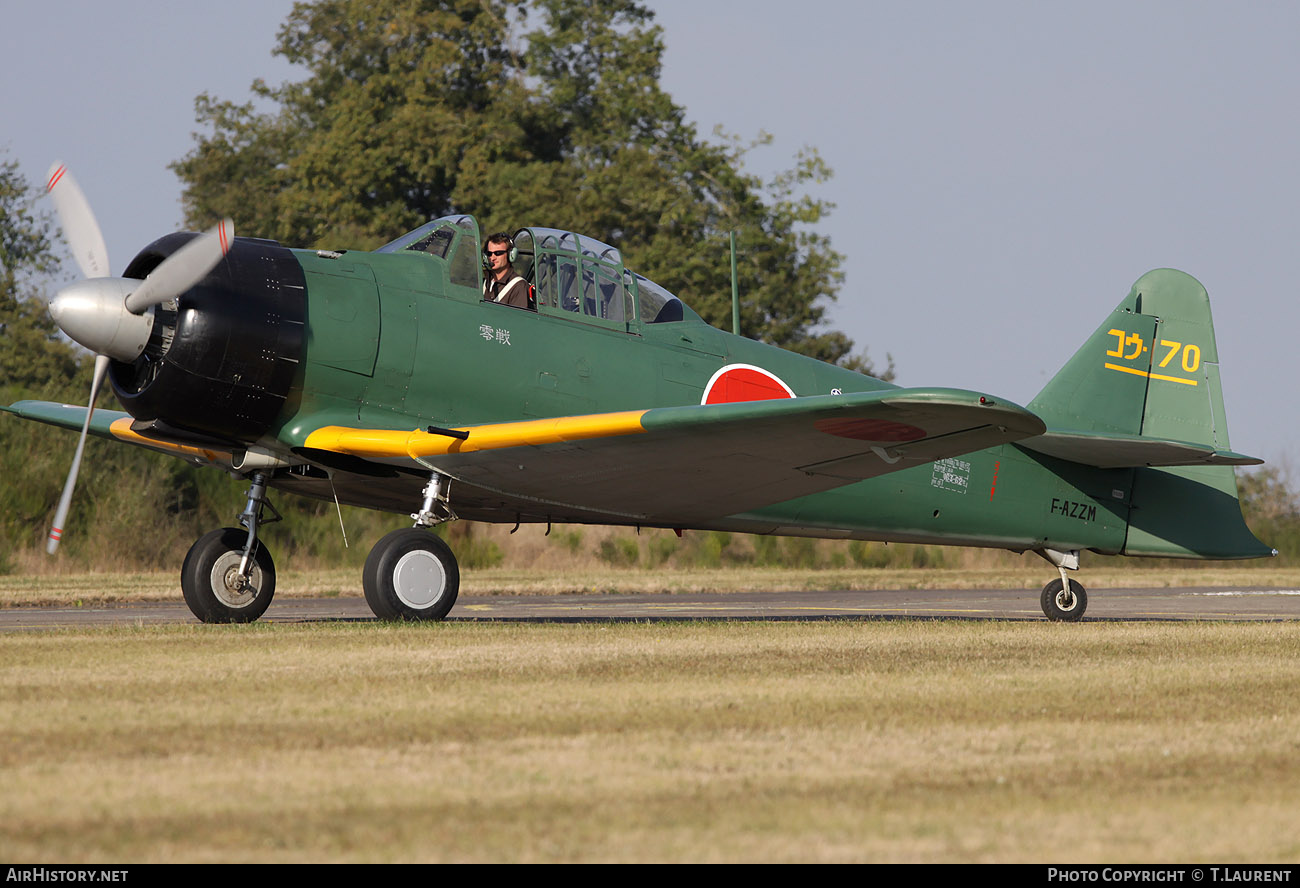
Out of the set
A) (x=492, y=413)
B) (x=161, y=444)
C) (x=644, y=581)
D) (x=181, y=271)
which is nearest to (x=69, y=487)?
(x=181, y=271)

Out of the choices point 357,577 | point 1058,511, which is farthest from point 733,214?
point 1058,511

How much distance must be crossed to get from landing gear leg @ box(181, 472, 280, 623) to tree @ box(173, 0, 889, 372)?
2208cm

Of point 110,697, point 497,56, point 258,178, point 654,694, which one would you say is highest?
point 497,56

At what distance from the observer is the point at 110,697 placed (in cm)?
565

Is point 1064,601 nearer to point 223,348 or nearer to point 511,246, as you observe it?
point 511,246

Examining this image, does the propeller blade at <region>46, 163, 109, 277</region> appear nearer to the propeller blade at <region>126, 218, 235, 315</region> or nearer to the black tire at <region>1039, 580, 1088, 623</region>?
the propeller blade at <region>126, 218, 235, 315</region>

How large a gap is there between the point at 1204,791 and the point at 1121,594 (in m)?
15.0

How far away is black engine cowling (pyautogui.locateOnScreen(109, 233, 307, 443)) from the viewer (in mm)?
9414

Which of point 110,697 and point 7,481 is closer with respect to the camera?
point 110,697

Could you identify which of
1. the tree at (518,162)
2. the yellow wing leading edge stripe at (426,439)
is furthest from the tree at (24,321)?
the yellow wing leading edge stripe at (426,439)

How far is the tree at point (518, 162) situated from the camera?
36.2 metres

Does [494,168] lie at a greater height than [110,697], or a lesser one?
greater

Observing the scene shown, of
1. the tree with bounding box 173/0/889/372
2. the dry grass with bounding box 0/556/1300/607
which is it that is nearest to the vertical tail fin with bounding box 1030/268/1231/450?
the dry grass with bounding box 0/556/1300/607

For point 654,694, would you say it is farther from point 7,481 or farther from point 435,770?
point 7,481
